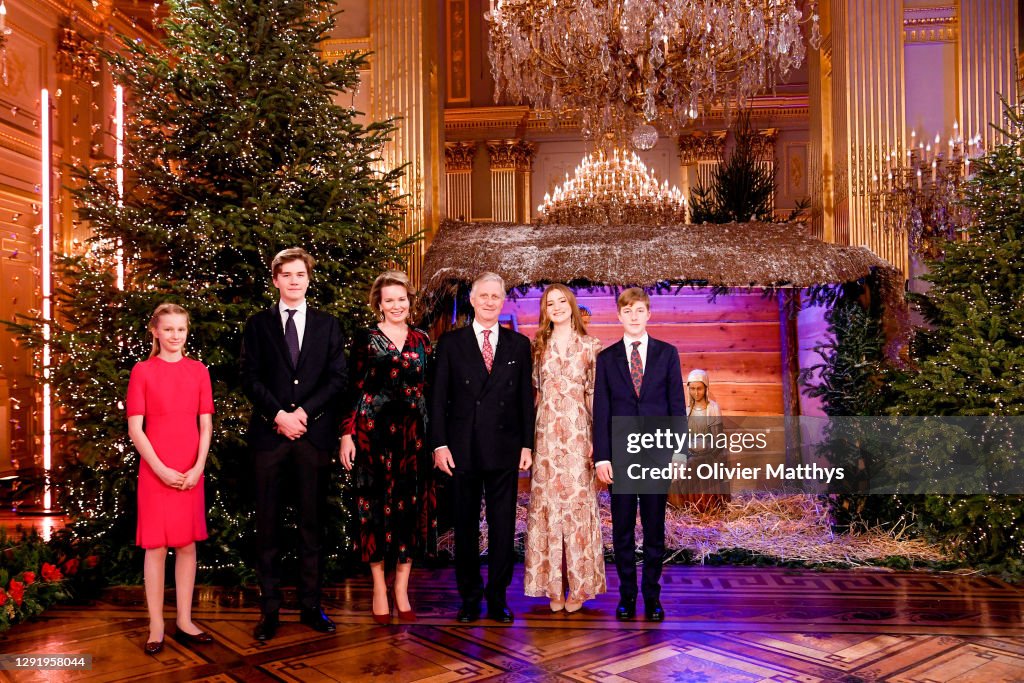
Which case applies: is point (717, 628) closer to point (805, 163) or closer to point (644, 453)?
point (644, 453)

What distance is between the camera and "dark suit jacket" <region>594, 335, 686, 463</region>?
3.84 meters

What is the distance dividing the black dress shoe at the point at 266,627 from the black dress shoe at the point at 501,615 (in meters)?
1.00

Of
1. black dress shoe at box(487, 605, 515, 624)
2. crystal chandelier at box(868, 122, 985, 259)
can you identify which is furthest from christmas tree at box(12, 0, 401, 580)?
crystal chandelier at box(868, 122, 985, 259)

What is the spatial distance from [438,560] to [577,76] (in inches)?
210

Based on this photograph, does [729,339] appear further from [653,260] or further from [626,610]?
[626,610]

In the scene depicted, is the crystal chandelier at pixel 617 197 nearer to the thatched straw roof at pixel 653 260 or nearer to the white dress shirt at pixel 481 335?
the thatched straw roof at pixel 653 260

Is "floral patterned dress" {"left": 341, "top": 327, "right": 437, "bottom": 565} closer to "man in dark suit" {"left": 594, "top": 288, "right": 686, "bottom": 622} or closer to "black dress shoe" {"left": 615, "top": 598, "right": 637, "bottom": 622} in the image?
"man in dark suit" {"left": 594, "top": 288, "right": 686, "bottom": 622}

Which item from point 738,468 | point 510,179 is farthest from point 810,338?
point 510,179

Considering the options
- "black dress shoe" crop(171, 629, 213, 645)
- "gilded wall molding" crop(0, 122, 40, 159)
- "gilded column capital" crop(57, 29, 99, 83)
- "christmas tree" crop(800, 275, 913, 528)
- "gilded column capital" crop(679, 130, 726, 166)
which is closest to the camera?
"black dress shoe" crop(171, 629, 213, 645)

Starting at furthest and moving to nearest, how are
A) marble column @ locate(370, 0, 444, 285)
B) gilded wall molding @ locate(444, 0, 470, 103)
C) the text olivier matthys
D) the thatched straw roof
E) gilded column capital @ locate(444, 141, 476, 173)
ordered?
1. gilded column capital @ locate(444, 141, 476, 173)
2. gilded wall molding @ locate(444, 0, 470, 103)
3. marble column @ locate(370, 0, 444, 285)
4. the thatched straw roof
5. the text olivier matthys

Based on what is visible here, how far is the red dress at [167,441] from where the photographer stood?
11.3 feet

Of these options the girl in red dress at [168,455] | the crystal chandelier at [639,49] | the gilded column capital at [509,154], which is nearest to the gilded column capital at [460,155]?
the gilded column capital at [509,154]

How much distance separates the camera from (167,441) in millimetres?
3506

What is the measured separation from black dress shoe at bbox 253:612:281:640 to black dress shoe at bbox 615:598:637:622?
1600 millimetres
